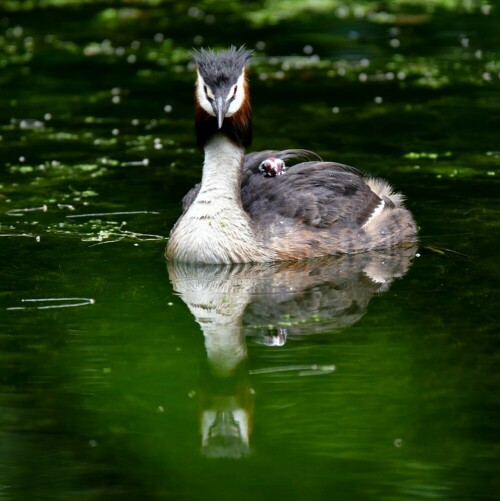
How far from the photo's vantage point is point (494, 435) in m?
7.12

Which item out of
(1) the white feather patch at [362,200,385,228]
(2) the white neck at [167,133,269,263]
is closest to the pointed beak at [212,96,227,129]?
(2) the white neck at [167,133,269,263]

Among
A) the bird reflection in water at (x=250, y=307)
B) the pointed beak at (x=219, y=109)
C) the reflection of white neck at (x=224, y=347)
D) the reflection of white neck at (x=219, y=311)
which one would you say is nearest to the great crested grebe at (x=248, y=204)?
the pointed beak at (x=219, y=109)

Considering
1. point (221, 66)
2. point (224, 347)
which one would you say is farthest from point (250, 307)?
point (221, 66)

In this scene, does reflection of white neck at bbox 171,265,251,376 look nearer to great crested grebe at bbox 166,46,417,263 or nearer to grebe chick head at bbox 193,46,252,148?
great crested grebe at bbox 166,46,417,263

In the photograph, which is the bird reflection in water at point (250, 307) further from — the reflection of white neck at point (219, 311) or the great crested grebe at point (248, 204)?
the great crested grebe at point (248, 204)

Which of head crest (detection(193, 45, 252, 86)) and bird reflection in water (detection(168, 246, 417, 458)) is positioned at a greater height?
head crest (detection(193, 45, 252, 86))

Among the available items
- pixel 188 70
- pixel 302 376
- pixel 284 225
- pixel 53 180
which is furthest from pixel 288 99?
pixel 302 376

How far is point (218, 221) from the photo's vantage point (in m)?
10.8

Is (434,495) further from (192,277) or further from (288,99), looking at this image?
(288,99)

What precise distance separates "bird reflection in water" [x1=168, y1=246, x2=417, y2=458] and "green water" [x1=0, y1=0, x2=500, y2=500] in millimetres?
25

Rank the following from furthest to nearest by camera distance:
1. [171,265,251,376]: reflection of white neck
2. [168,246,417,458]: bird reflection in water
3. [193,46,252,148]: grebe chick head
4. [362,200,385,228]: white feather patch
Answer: [362,200,385,228]: white feather patch → [193,46,252,148]: grebe chick head → [171,265,251,376]: reflection of white neck → [168,246,417,458]: bird reflection in water

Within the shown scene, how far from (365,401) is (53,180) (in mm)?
6701

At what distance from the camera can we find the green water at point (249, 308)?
693 centimetres

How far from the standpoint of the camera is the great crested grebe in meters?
10.8
